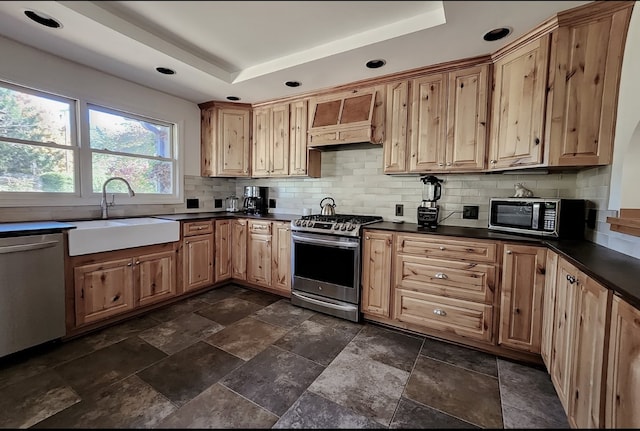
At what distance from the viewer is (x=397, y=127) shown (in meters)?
2.70

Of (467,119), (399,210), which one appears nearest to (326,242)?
(399,210)

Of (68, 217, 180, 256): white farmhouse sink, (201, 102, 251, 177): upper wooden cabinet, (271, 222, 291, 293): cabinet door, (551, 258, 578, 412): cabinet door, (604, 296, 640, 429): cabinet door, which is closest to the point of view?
(604, 296, 640, 429): cabinet door

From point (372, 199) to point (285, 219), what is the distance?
1.02 metres

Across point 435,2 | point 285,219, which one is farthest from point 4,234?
point 435,2

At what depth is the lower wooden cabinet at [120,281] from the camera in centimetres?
227

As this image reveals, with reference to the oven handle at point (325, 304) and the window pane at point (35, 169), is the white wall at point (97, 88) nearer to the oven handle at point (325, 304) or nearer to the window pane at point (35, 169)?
the window pane at point (35, 169)

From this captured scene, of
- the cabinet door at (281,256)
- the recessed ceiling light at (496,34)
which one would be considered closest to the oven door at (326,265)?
the cabinet door at (281,256)

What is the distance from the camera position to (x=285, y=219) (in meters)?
3.18

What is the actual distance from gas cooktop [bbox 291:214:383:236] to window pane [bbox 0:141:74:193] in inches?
87.2

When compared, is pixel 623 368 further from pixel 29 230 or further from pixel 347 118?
pixel 29 230

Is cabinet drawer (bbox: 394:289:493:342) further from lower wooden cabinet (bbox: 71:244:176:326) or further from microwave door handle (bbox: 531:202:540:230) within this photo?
lower wooden cabinet (bbox: 71:244:176:326)

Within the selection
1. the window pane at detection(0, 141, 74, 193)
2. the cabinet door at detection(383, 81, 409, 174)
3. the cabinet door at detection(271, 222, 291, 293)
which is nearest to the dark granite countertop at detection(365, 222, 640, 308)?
the cabinet door at detection(383, 81, 409, 174)

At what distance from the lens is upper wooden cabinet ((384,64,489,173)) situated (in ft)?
7.72

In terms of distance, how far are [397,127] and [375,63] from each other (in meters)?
0.60
